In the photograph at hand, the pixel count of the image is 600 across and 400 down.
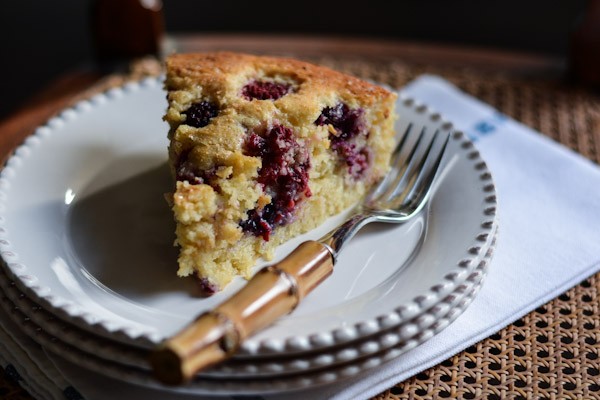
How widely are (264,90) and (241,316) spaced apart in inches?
37.8

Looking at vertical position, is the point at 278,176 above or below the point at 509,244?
above

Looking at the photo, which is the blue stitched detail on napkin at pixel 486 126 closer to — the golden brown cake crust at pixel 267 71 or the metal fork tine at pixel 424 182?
the metal fork tine at pixel 424 182

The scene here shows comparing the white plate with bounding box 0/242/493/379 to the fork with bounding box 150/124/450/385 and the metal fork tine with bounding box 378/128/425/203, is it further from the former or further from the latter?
the metal fork tine with bounding box 378/128/425/203

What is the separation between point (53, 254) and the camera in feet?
6.77

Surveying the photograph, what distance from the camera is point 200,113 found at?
7.36 feet

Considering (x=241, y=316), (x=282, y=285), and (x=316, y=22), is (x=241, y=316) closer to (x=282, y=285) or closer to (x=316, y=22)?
(x=282, y=285)

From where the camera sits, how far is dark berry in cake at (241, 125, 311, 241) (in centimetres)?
218

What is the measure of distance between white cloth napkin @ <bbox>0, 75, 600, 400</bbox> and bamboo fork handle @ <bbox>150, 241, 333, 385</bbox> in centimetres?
27

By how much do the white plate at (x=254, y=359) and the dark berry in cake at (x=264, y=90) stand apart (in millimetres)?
877

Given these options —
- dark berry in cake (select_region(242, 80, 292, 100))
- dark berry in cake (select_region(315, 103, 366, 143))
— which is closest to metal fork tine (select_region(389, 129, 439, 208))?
dark berry in cake (select_region(315, 103, 366, 143))

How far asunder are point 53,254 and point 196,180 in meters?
0.46

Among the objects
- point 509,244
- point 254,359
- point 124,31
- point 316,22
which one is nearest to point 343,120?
point 509,244

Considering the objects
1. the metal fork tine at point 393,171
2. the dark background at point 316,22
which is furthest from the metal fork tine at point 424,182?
the dark background at point 316,22

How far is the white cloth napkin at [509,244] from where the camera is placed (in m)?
1.82
